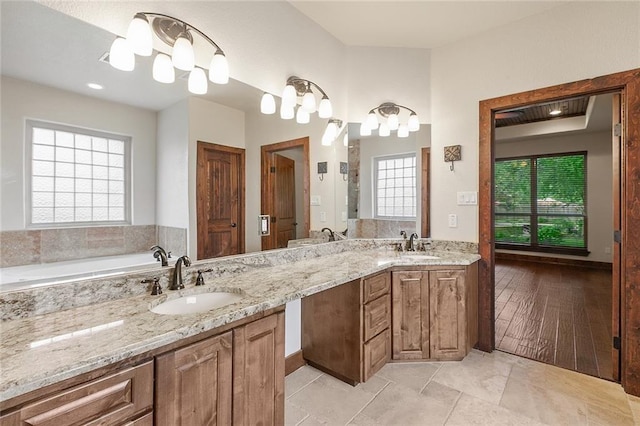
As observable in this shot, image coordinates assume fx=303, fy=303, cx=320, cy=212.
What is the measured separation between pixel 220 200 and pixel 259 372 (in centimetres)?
101

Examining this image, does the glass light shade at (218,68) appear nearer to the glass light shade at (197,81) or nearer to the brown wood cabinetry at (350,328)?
the glass light shade at (197,81)

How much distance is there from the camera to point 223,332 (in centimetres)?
123

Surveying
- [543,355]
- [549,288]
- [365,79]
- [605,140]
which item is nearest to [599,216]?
[605,140]

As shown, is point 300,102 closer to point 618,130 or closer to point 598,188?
point 618,130

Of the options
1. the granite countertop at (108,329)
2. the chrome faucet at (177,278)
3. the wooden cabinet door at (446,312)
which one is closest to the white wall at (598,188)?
the wooden cabinet door at (446,312)

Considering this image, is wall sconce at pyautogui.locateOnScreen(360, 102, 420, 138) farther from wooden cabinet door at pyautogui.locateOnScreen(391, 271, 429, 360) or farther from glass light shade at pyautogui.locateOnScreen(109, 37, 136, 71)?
glass light shade at pyautogui.locateOnScreen(109, 37, 136, 71)

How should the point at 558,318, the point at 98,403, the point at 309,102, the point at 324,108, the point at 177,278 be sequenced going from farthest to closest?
the point at 558,318
the point at 324,108
the point at 309,102
the point at 177,278
the point at 98,403

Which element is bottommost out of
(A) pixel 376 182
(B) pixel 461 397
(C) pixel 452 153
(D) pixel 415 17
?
(B) pixel 461 397

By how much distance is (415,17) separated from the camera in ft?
8.20

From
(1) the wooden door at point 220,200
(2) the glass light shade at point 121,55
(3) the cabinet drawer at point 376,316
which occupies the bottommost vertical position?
(3) the cabinet drawer at point 376,316

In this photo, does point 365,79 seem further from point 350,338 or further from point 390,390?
point 390,390

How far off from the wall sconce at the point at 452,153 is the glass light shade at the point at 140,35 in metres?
2.45

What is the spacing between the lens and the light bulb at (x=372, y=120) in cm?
298

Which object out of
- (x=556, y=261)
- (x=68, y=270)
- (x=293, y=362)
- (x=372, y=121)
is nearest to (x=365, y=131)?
(x=372, y=121)
